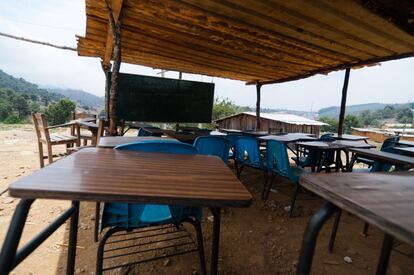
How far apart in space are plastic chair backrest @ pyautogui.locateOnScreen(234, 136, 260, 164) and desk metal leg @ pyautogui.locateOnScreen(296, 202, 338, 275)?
276cm

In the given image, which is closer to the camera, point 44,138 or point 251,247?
point 251,247

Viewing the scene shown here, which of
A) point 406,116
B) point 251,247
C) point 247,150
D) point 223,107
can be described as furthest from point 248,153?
point 406,116

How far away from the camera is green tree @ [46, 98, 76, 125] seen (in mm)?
19812

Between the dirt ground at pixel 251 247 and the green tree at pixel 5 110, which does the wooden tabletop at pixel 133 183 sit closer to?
the dirt ground at pixel 251 247

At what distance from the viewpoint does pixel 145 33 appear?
4008mm

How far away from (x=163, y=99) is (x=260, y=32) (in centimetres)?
329

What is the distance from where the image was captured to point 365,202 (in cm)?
60

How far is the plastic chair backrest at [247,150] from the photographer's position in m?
3.44

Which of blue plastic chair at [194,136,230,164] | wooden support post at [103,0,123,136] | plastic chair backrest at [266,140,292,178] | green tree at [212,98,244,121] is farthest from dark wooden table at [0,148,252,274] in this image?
green tree at [212,98,244,121]

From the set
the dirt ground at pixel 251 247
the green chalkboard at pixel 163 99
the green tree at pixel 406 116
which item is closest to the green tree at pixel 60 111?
the green chalkboard at pixel 163 99

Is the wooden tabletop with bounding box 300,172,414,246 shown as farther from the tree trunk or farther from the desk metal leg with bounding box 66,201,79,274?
the tree trunk

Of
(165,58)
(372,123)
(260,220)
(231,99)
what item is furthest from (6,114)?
(372,123)

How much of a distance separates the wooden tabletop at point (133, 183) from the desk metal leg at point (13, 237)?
0.06 m

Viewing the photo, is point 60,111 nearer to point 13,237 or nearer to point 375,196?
point 13,237
